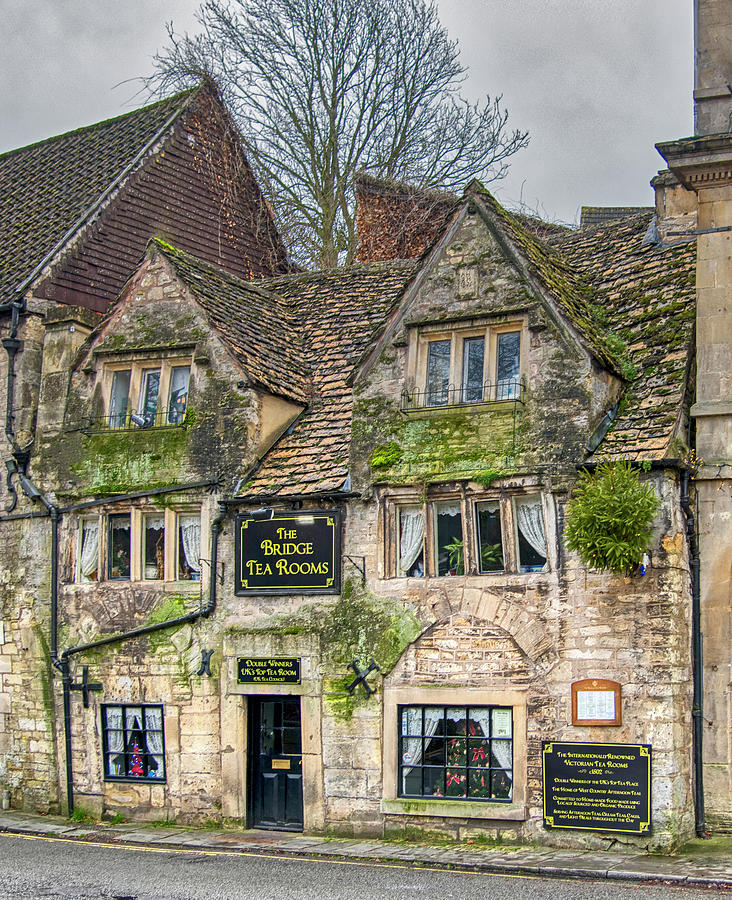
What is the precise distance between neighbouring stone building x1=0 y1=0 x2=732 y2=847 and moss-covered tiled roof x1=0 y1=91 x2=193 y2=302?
1121mm

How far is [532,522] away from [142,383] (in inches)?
290

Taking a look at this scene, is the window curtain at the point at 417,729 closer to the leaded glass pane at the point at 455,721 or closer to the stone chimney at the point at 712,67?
the leaded glass pane at the point at 455,721

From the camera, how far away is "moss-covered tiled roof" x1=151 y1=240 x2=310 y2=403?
20.5 meters

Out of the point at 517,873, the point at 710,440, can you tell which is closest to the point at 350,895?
the point at 517,873

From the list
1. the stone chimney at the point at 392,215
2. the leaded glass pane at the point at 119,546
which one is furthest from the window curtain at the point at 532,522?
the stone chimney at the point at 392,215

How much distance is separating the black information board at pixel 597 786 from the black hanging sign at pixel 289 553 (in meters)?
4.11

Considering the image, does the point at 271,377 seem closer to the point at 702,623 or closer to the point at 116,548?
the point at 116,548

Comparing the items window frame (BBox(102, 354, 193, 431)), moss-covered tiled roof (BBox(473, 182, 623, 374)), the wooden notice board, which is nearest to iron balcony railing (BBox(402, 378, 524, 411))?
moss-covered tiled roof (BBox(473, 182, 623, 374))

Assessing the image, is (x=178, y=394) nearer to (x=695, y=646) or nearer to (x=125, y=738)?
(x=125, y=738)

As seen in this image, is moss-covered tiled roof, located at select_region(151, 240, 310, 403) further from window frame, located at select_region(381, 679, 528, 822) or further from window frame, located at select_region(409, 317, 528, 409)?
window frame, located at select_region(381, 679, 528, 822)

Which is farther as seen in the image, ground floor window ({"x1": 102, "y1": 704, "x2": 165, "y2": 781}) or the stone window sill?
ground floor window ({"x1": 102, "y1": 704, "x2": 165, "y2": 781})

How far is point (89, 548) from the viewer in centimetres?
2095

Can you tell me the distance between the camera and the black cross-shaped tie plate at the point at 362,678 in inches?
706

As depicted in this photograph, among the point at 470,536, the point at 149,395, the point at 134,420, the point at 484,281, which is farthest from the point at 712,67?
the point at 134,420
